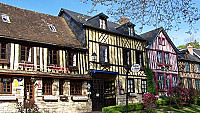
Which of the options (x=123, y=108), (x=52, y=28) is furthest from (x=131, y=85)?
(x=52, y=28)

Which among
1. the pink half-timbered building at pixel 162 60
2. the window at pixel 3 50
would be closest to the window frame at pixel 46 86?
the window at pixel 3 50

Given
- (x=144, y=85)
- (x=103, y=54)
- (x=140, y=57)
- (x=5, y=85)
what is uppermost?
(x=103, y=54)

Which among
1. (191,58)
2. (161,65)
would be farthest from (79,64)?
(191,58)

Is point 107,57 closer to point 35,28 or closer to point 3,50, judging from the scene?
point 35,28

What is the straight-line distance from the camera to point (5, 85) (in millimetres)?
12023

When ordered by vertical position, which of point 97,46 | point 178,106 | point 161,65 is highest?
point 97,46

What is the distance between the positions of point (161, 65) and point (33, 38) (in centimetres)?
1255

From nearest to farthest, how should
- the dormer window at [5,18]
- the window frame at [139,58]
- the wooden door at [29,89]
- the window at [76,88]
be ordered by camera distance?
1. the wooden door at [29,89]
2. the dormer window at [5,18]
3. the window at [76,88]
4. the window frame at [139,58]

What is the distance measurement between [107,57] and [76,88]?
362 centimetres

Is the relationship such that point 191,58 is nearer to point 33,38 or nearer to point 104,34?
point 104,34

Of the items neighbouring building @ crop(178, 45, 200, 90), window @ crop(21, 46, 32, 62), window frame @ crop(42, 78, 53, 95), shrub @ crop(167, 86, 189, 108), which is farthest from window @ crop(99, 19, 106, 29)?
neighbouring building @ crop(178, 45, 200, 90)

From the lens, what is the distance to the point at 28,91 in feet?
42.1

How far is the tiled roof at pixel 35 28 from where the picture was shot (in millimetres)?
13188

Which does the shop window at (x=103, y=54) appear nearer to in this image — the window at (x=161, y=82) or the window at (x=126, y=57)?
the window at (x=126, y=57)
